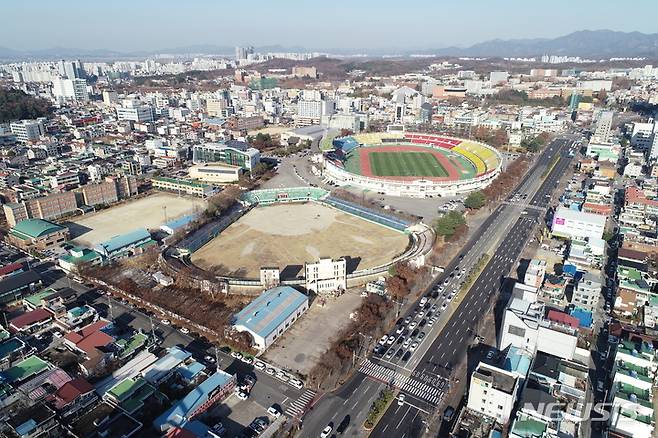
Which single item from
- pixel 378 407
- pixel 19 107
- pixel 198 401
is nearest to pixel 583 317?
pixel 378 407

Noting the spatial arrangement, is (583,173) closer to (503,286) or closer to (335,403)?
(503,286)

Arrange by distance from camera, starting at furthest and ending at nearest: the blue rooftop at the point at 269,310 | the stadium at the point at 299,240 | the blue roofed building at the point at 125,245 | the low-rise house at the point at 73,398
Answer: the blue roofed building at the point at 125,245 → the stadium at the point at 299,240 → the blue rooftop at the point at 269,310 → the low-rise house at the point at 73,398

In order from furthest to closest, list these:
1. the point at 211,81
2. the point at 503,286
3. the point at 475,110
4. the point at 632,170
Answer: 1. the point at 211,81
2. the point at 475,110
3. the point at 632,170
4. the point at 503,286

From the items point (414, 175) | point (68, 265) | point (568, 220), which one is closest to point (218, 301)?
point (68, 265)

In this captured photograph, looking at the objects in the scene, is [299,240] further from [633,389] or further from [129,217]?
[633,389]

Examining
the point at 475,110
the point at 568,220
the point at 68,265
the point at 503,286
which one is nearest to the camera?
the point at 503,286

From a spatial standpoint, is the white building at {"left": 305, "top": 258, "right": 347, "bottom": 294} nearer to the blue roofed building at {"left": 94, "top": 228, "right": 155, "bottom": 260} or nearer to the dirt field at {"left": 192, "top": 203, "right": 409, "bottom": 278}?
the dirt field at {"left": 192, "top": 203, "right": 409, "bottom": 278}

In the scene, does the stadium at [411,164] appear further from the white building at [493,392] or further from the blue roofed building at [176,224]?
the white building at [493,392]

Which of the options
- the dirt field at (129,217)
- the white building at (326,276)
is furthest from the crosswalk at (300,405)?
the dirt field at (129,217)
